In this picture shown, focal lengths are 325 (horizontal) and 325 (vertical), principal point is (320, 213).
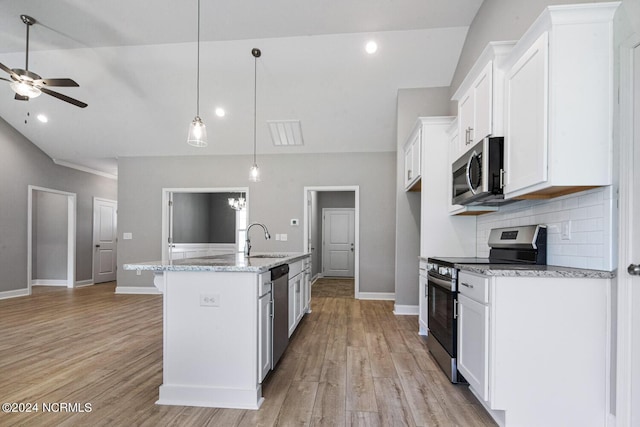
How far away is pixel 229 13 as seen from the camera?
11.9 feet

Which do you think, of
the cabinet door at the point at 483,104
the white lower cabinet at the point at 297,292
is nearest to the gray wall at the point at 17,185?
the white lower cabinet at the point at 297,292

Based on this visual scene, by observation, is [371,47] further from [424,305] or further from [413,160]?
[424,305]

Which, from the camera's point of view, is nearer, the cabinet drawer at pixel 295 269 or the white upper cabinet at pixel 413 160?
the cabinet drawer at pixel 295 269

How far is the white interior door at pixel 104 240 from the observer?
7.20 m

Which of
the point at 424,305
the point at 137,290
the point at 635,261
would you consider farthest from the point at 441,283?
the point at 137,290

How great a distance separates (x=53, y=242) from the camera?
687cm

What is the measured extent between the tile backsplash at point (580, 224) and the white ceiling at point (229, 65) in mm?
2554

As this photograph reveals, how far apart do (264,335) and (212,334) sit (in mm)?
354

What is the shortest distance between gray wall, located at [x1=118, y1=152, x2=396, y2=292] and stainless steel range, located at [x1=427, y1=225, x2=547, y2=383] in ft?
8.89

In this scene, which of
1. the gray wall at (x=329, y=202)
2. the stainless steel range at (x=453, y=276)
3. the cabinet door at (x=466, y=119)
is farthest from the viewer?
the gray wall at (x=329, y=202)

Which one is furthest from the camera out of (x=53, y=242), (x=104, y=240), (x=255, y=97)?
(x=104, y=240)

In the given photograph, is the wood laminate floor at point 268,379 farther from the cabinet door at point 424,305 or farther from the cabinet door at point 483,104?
the cabinet door at point 483,104

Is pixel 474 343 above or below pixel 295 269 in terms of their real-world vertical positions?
below

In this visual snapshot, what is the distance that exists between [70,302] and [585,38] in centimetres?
688
